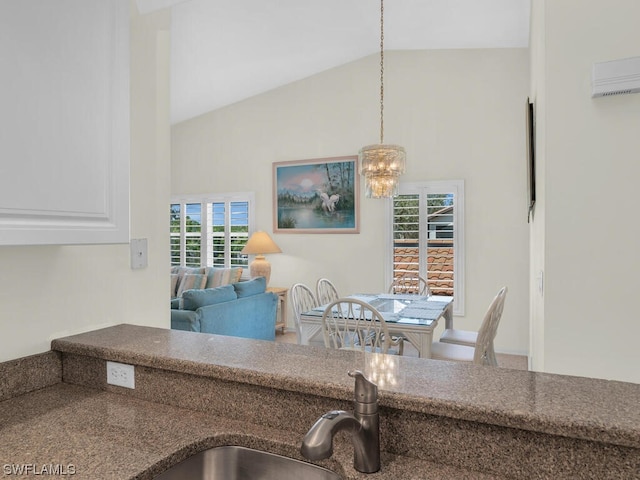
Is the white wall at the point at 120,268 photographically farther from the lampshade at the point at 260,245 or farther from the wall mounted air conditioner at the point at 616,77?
the lampshade at the point at 260,245

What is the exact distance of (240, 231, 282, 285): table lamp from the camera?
5527 millimetres

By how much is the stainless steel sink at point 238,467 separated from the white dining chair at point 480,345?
1.90 m

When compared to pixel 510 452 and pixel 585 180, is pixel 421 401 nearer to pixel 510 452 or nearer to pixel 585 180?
pixel 510 452

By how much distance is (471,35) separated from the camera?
4.46 meters

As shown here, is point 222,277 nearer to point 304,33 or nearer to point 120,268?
point 304,33

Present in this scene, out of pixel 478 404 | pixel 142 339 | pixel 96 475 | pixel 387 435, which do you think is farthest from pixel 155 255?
pixel 478 404

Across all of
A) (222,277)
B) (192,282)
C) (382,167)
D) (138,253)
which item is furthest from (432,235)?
(138,253)

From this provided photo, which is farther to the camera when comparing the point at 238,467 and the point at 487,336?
the point at 487,336

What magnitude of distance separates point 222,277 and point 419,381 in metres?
4.89

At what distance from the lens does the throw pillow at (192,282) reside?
5.56 m

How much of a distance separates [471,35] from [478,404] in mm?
4521

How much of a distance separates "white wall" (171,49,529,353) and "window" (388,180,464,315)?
111mm

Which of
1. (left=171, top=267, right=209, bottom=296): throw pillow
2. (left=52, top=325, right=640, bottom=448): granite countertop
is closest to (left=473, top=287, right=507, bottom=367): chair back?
(left=52, top=325, right=640, bottom=448): granite countertop

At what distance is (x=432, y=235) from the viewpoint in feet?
16.3
